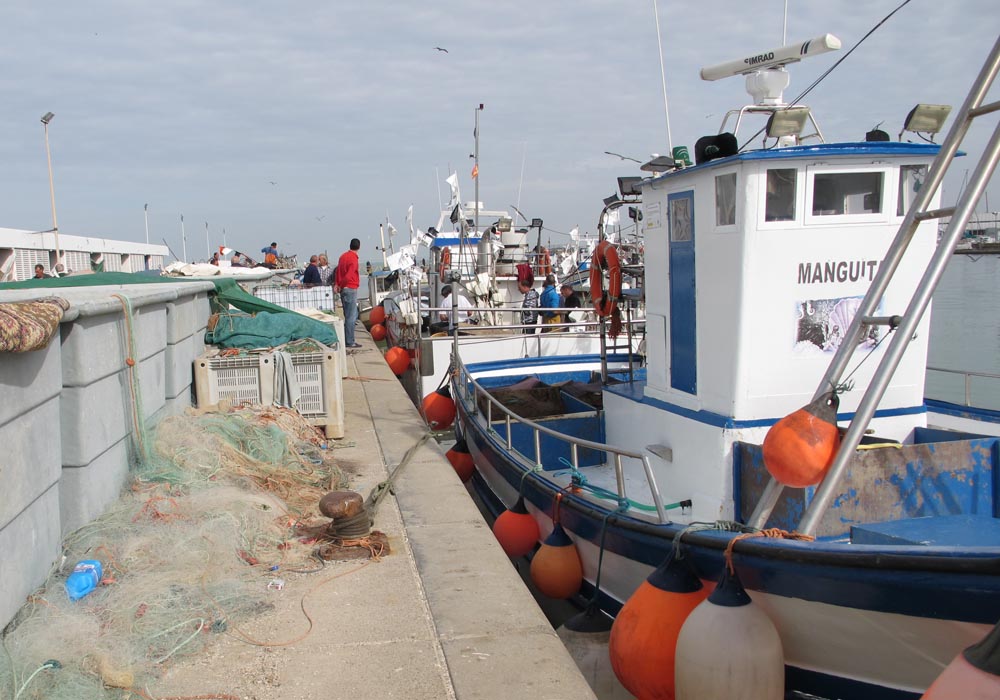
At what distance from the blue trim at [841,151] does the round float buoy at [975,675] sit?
305 cm

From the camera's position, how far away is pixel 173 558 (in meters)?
4.19

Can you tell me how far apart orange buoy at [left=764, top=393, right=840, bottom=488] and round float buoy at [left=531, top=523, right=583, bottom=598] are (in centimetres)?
210

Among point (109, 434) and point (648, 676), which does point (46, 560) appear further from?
point (648, 676)

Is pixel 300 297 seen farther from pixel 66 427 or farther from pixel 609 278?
pixel 66 427

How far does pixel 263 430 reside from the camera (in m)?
6.30

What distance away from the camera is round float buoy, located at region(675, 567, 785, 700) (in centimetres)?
363

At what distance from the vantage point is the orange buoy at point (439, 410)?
10.9 metres

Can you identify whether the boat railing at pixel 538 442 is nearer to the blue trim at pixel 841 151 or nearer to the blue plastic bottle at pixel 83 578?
the blue trim at pixel 841 151

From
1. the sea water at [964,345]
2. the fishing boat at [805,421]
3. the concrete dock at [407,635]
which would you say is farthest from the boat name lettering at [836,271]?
the sea water at [964,345]

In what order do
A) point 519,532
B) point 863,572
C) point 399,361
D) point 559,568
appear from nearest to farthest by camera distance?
1. point 863,572
2. point 559,568
3. point 519,532
4. point 399,361

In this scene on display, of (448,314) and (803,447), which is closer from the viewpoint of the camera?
(803,447)

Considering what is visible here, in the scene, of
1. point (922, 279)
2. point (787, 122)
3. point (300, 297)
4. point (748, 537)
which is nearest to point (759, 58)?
point (787, 122)

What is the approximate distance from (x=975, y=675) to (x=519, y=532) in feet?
13.8

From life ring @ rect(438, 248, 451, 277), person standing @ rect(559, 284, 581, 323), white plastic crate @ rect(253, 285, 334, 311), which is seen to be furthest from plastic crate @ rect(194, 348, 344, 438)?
life ring @ rect(438, 248, 451, 277)
